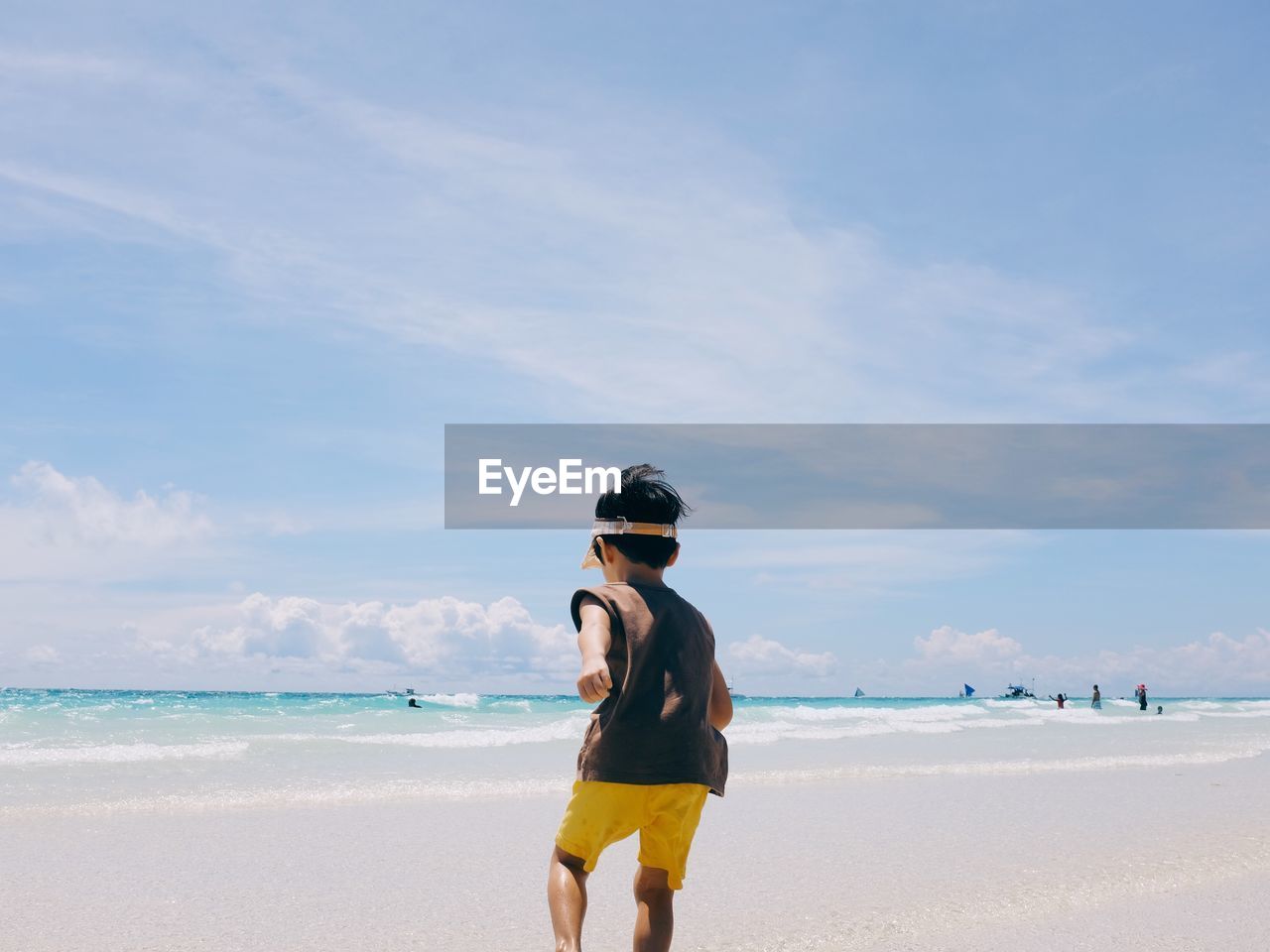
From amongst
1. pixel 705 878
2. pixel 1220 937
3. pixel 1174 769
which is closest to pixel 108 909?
pixel 705 878

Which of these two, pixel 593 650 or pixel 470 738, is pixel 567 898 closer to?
pixel 593 650

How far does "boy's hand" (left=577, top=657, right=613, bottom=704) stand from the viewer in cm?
305

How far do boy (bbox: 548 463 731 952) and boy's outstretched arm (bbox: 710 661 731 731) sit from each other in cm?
4

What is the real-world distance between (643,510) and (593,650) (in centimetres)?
55

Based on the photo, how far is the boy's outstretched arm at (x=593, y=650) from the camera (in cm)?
307

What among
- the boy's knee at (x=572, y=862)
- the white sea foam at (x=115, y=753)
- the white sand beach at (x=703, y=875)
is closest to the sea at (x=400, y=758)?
the white sea foam at (x=115, y=753)

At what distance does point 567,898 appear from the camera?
11.0ft

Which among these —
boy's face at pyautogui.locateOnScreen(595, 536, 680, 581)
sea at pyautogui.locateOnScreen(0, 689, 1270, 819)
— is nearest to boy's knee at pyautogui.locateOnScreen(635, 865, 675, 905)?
boy's face at pyautogui.locateOnScreen(595, 536, 680, 581)

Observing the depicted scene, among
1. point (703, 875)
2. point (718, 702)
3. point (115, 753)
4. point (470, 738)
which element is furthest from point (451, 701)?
point (718, 702)

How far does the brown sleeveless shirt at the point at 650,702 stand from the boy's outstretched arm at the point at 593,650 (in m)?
0.03

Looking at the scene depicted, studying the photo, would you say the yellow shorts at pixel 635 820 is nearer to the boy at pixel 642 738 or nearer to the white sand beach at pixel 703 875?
the boy at pixel 642 738

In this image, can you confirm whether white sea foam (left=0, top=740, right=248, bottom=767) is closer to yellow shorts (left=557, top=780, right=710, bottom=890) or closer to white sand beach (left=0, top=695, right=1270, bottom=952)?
white sand beach (left=0, top=695, right=1270, bottom=952)

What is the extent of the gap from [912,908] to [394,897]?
9.62 ft

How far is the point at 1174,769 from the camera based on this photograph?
1553cm
